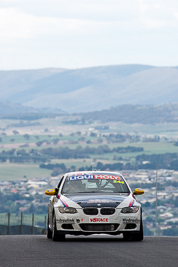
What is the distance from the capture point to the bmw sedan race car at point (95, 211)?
1706 cm

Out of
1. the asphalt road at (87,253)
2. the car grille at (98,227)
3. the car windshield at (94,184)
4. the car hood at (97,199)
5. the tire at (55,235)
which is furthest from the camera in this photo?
the car windshield at (94,184)

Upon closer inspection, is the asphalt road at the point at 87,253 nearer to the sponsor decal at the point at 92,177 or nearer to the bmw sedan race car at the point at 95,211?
the bmw sedan race car at the point at 95,211

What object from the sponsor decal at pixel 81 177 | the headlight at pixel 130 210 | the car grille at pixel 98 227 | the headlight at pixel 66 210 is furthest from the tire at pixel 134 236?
the sponsor decal at pixel 81 177

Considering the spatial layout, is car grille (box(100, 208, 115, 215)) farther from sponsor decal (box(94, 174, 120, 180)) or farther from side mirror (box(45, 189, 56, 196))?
side mirror (box(45, 189, 56, 196))

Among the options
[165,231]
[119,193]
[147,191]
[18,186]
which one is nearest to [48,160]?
[18,186]

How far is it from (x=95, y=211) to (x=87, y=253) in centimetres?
262

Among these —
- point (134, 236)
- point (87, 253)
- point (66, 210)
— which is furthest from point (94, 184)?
point (87, 253)

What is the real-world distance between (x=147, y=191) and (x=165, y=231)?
1443 inches

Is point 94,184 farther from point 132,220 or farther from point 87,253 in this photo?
point 87,253

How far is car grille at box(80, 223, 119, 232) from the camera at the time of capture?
17016 millimetres

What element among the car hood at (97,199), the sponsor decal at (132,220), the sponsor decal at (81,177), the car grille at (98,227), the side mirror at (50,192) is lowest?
the car grille at (98,227)

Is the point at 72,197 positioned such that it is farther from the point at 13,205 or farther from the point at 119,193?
the point at 13,205

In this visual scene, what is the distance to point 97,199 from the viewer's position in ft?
57.1

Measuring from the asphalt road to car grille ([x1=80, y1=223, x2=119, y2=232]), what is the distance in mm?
280
